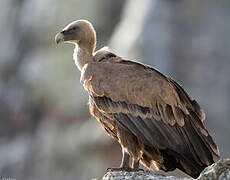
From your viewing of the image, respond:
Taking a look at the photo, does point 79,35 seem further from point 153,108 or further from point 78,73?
point 78,73

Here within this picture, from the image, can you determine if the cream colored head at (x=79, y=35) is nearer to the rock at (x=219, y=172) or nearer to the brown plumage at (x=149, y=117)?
the brown plumage at (x=149, y=117)

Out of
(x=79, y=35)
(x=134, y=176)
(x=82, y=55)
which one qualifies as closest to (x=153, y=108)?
(x=134, y=176)

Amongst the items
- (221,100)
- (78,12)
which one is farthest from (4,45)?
(221,100)

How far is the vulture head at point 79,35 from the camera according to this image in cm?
1226

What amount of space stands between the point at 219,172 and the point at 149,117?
2375mm

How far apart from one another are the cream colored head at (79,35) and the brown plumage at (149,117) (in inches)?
51.0

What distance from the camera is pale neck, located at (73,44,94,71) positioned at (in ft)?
38.7

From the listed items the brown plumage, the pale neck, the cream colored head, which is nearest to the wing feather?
the brown plumage

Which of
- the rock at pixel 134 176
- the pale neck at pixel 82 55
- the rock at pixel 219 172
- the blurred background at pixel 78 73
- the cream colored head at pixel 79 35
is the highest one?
the blurred background at pixel 78 73

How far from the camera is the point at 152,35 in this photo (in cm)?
2669

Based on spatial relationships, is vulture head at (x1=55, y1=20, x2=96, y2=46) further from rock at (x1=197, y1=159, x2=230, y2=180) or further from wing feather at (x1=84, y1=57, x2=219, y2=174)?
rock at (x1=197, y1=159, x2=230, y2=180)

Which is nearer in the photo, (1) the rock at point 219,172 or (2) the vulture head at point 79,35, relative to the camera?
(1) the rock at point 219,172

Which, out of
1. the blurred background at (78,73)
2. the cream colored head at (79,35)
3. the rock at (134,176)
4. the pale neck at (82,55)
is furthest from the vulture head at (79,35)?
the blurred background at (78,73)

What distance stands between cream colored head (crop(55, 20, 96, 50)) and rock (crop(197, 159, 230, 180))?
13.9 feet
